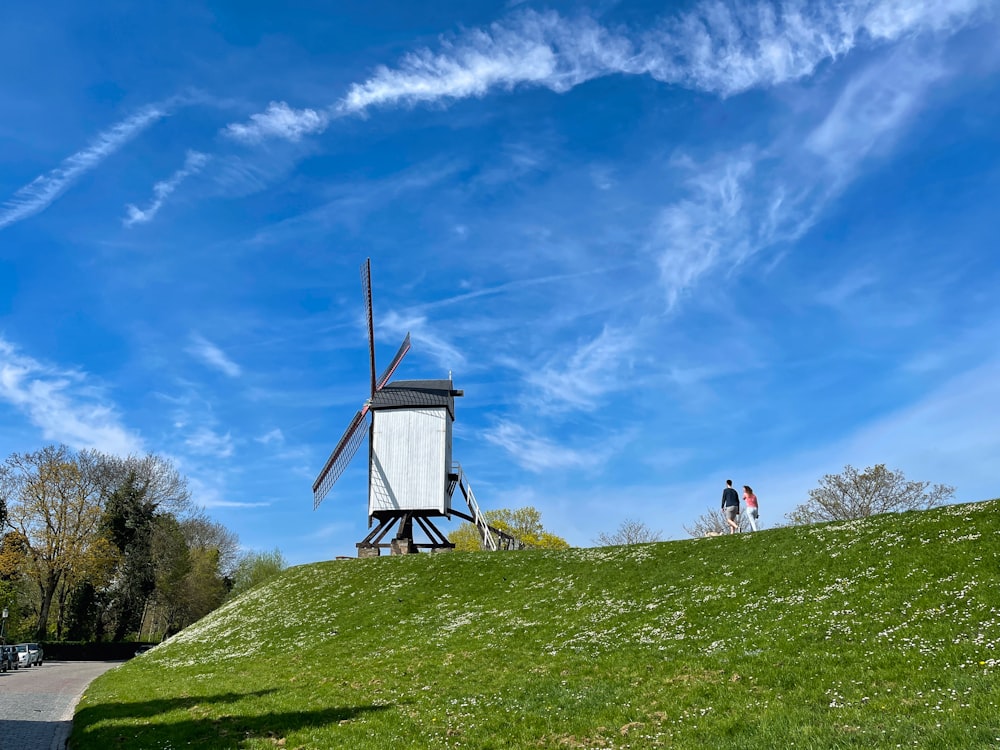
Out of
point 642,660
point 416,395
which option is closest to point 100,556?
point 416,395

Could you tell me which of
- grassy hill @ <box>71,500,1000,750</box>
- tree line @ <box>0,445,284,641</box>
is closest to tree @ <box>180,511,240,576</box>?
tree line @ <box>0,445,284,641</box>

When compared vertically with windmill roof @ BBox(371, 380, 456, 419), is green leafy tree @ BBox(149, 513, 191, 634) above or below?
below

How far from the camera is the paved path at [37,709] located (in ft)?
67.0

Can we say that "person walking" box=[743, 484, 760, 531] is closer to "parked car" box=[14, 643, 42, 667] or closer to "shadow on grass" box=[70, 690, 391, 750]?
"shadow on grass" box=[70, 690, 391, 750]

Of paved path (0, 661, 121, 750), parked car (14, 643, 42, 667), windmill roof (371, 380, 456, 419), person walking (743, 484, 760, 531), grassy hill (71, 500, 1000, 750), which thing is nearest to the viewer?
grassy hill (71, 500, 1000, 750)

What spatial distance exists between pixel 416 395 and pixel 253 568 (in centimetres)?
6931

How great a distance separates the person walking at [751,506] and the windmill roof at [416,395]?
2331 centimetres

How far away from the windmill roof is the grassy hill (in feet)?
54.2

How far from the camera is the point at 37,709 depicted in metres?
26.9

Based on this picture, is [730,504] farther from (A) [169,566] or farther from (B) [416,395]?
(A) [169,566]

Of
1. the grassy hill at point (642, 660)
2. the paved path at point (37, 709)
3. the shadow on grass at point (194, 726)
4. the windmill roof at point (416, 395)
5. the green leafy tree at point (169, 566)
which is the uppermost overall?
the windmill roof at point (416, 395)

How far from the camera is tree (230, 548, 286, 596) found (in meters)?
102

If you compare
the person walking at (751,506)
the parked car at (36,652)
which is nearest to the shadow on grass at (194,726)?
the person walking at (751,506)

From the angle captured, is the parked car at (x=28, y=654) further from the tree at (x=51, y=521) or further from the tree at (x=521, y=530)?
the tree at (x=521, y=530)
